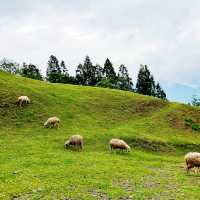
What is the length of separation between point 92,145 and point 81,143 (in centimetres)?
246

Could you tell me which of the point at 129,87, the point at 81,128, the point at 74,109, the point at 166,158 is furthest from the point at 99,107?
the point at 129,87

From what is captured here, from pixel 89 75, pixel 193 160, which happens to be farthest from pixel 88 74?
pixel 193 160

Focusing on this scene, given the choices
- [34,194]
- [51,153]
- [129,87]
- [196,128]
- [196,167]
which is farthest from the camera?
[129,87]

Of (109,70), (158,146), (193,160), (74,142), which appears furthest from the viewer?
(109,70)

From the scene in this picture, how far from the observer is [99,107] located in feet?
198

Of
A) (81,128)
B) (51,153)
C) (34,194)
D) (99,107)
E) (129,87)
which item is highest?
(129,87)

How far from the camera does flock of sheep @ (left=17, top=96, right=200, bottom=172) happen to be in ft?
108

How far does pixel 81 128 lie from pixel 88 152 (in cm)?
1002

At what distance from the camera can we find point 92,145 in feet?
146

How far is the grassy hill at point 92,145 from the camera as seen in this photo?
83.0 feet

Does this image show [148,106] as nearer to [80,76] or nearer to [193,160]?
[193,160]

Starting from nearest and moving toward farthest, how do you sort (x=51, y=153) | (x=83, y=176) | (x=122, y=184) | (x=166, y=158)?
(x=122, y=184) → (x=83, y=176) → (x=51, y=153) → (x=166, y=158)

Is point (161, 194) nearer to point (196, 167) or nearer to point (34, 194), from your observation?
point (34, 194)

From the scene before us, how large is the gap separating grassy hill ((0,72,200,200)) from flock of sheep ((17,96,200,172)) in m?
0.89
